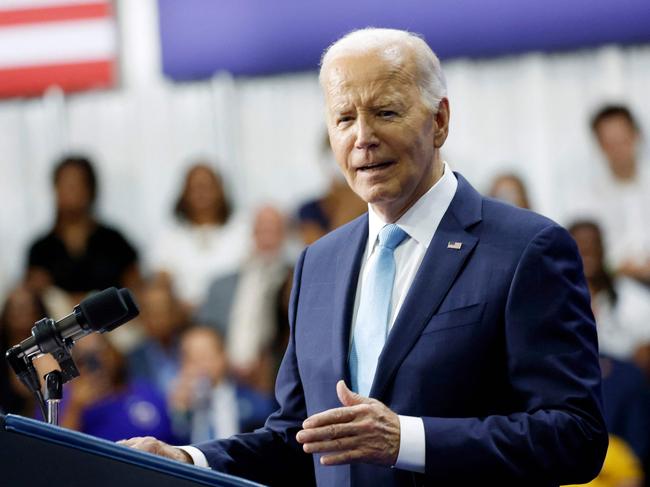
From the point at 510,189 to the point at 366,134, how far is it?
162 inches

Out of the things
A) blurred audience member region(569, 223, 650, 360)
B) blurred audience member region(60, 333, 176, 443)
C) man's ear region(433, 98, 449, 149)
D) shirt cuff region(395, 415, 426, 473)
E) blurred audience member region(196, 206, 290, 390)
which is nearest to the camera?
shirt cuff region(395, 415, 426, 473)

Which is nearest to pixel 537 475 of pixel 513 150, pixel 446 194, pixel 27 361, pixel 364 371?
pixel 364 371

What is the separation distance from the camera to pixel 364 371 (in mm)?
2264

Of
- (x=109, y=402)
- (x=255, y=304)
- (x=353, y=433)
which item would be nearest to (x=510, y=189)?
(x=255, y=304)

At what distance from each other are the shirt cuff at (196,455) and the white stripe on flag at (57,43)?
16.7 ft

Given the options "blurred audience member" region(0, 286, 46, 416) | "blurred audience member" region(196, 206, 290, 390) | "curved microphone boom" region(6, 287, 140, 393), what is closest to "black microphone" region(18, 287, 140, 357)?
"curved microphone boom" region(6, 287, 140, 393)

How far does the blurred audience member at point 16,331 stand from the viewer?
6.58 meters

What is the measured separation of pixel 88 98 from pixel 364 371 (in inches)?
204

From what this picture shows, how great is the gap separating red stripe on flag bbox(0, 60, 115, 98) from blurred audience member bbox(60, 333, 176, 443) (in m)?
1.59

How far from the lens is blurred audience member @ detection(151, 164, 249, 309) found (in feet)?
21.8

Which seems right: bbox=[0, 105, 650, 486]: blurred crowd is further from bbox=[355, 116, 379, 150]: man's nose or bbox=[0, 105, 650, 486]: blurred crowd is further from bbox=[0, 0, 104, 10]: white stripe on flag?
bbox=[355, 116, 379, 150]: man's nose

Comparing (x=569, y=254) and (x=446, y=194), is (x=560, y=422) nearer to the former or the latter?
(x=569, y=254)

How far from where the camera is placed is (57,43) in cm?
719

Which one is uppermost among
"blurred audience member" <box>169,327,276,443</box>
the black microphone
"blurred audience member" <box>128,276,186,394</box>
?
the black microphone
